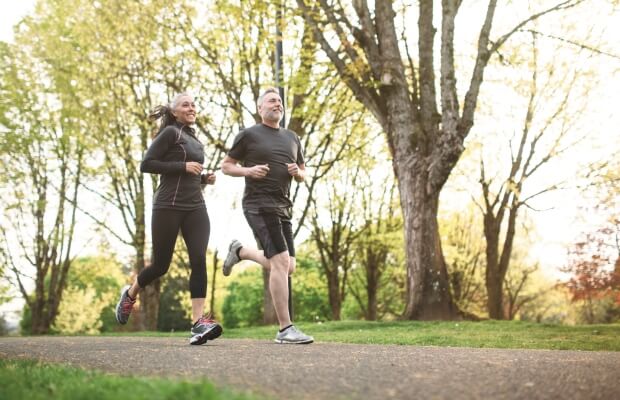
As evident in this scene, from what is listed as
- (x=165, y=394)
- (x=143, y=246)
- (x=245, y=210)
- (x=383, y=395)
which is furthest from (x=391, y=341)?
(x=143, y=246)

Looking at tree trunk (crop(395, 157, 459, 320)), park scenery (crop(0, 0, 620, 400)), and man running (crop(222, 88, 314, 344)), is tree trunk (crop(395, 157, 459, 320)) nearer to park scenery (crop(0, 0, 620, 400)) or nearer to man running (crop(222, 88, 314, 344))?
park scenery (crop(0, 0, 620, 400))

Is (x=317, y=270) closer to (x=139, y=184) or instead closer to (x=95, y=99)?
(x=139, y=184)

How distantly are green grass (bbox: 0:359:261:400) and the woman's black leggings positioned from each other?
8.44ft

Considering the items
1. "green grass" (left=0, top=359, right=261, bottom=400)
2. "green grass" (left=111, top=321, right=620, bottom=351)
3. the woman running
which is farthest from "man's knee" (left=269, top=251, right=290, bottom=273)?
"green grass" (left=0, top=359, right=261, bottom=400)

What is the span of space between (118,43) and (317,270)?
55.2 ft

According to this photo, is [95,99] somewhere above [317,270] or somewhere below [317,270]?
above

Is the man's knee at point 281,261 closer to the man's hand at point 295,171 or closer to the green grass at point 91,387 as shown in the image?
the man's hand at point 295,171

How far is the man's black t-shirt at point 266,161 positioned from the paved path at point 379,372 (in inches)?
60.1

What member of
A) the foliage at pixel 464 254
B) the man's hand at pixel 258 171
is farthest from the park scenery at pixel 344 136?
the man's hand at pixel 258 171

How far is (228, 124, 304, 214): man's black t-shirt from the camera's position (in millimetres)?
5996

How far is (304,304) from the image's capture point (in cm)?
3572

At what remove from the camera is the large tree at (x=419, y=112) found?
1101 centimetres

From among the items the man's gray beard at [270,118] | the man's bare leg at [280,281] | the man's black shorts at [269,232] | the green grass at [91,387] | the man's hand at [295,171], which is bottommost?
the green grass at [91,387]

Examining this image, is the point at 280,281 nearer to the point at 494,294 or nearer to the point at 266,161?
the point at 266,161
